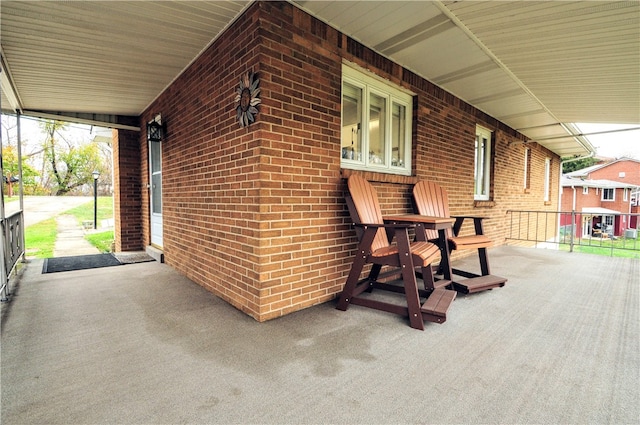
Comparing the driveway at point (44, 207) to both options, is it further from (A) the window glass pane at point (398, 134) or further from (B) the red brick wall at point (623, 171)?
(B) the red brick wall at point (623, 171)

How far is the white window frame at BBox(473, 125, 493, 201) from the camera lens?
19.1ft

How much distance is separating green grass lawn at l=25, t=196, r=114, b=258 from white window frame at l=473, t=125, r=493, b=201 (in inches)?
294

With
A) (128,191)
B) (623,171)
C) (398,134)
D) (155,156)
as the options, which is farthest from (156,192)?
(623,171)

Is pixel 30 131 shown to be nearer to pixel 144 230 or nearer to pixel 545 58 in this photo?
pixel 144 230

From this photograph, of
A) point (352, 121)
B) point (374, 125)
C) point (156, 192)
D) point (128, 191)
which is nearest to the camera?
point (352, 121)

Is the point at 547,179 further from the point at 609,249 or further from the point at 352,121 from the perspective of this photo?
the point at 609,249

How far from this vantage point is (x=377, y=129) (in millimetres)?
3734

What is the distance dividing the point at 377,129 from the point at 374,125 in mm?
73

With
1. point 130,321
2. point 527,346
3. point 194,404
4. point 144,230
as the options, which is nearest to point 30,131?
point 144,230

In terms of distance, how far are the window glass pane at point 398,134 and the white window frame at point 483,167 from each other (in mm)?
2460

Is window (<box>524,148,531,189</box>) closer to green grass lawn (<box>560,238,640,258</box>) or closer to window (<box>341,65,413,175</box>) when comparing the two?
green grass lawn (<box>560,238,640,258</box>)

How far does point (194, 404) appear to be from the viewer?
4.74ft

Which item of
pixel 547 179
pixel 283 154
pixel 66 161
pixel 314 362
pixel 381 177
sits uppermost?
pixel 66 161

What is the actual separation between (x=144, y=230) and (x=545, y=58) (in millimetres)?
6493
